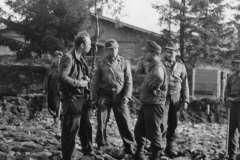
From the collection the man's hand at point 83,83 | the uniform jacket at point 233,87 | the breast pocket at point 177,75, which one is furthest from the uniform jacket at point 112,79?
the uniform jacket at point 233,87

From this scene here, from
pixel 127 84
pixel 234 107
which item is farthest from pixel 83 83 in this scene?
pixel 234 107

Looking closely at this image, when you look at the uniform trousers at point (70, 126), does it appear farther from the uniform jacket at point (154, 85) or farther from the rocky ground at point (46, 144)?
the uniform jacket at point (154, 85)

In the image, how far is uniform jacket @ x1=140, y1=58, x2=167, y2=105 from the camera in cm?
689

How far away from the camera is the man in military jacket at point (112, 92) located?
24.6 ft

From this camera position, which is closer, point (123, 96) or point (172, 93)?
point (123, 96)

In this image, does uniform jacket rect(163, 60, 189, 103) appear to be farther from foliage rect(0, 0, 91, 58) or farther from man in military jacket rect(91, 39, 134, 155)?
foliage rect(0, 0, 91, 58)

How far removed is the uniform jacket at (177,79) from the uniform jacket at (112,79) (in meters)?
0.98

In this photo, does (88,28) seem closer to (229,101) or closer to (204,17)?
(204,17)

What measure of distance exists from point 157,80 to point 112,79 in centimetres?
113

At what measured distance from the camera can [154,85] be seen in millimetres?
6918

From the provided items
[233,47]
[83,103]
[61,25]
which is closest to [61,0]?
A: [61,25]

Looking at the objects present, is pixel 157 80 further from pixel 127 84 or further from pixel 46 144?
pixel 46 144

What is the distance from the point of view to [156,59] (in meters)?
7.12

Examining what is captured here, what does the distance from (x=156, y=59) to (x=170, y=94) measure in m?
1.24
